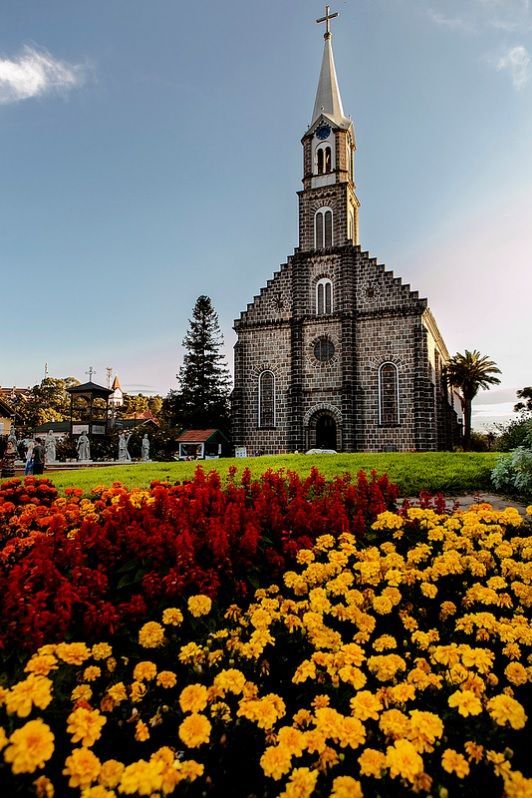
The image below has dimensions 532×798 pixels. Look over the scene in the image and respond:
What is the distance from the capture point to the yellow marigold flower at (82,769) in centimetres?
180

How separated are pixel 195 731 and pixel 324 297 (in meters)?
29.0

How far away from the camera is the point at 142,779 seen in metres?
1.74

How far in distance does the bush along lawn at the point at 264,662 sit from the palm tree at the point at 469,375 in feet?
102

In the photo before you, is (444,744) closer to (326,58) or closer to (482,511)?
(482,511)

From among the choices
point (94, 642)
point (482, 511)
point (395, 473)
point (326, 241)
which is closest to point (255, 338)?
point (326, 241)

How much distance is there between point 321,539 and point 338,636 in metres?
1.32

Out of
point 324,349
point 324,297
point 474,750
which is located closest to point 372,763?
point 474,750

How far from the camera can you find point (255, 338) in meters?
30.6

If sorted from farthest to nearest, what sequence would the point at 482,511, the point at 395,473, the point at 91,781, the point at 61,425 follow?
the point at 61,425 → the point at 395,473 → the point at 482,511 → the point at 91,781

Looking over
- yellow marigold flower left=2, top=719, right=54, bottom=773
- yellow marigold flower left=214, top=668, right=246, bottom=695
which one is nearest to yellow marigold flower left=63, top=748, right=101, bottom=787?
yellow marigold flower left=2, top=719, right=54, bottom=773

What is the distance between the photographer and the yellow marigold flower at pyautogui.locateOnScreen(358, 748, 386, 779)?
1.93m

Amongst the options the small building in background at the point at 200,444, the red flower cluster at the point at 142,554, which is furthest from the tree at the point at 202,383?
the red flower cluster at the point at 142,554

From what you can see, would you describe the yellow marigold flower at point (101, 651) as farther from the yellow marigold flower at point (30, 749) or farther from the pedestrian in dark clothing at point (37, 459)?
the pedestrian in dark clothing at point (37, 459)

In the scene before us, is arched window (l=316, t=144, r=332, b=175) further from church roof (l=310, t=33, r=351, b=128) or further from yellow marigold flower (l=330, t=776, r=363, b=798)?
yellow marigold flower (l=330, t=776, r=363, b=798)
